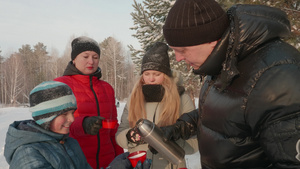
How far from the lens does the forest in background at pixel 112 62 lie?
326 inches

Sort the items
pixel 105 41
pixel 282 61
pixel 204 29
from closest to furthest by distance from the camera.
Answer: pixel 282 61, pixel 204 29, pixel 105 41

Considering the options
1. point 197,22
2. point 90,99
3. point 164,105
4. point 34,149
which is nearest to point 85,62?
point 90,99

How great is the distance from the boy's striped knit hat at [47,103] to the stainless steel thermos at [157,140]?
711mm

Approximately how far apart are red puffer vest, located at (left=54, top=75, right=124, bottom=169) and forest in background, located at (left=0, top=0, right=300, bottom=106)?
12.2 feet

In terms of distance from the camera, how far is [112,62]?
128ft

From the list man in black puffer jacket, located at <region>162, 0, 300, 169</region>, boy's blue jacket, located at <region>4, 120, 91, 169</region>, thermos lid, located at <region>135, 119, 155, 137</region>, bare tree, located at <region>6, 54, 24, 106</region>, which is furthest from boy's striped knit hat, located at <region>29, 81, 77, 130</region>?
bare tree, located at <region>6, 54, 24, 106</region>

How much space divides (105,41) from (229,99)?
46.5 metres

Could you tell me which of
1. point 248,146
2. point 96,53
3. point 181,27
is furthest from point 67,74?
point 248,146

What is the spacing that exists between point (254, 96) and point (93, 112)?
6.99 feet

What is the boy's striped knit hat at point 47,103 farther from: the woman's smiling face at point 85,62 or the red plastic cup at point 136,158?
the woman's smiling face at point 85,62

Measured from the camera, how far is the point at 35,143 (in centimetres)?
168

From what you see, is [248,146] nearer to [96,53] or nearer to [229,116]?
[229,116]

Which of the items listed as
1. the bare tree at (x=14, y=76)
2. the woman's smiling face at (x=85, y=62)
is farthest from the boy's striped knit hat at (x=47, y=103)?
the bare tree at (x=14, y=76)

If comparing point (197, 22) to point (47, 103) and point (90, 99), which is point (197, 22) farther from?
point (90, 99)
